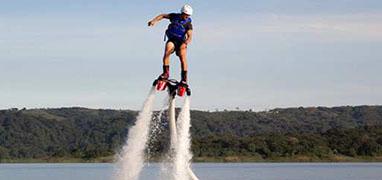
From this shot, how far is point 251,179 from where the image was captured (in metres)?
102

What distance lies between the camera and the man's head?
24.9 meters

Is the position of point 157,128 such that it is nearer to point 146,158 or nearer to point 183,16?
point 146,158

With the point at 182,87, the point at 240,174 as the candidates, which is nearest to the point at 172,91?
the point at 182,87

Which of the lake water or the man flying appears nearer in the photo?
the man flying

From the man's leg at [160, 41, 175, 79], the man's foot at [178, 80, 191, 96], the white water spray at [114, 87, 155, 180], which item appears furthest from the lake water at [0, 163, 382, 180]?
the man's leg at [160, 41, 175, 79]

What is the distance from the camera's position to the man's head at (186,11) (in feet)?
81.7

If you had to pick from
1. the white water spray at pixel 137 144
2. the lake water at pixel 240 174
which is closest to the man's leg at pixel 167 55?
the white water spray at pixel 137 144

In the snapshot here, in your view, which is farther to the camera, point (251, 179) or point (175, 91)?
point (251, 179)

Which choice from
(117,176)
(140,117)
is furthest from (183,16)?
(117,176)

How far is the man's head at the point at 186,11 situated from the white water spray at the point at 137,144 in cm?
210

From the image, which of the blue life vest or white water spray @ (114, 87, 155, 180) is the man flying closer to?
the blue life vest

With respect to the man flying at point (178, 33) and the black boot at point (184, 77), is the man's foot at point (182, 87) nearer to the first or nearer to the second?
the black boot at point (184, 77)

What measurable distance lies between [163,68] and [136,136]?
6.40 ft

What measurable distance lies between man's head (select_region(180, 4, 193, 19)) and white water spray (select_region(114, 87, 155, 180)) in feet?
6.91
